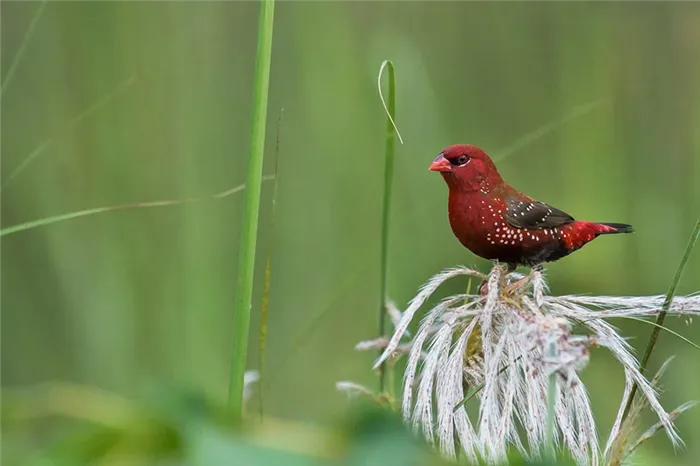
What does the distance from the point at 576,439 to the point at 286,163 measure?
1740mm

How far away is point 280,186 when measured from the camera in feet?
9.16

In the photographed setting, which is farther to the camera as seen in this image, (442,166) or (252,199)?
(442,166)

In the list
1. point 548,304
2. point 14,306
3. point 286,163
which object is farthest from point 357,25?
point 548,304

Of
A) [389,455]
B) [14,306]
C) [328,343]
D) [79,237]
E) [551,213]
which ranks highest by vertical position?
[389,455]

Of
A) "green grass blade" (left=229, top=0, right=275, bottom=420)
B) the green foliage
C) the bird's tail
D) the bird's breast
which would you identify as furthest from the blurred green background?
the green foliage

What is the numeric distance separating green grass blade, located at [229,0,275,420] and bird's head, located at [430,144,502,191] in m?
0.50

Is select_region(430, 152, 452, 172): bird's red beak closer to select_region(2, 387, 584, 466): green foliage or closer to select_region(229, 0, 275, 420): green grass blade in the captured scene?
select_region(229, 0, 275, 420): green grass blade

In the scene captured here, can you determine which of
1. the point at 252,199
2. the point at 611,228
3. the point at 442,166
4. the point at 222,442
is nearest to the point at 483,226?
the point at 442,166

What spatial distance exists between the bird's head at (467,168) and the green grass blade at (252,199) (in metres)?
0.50

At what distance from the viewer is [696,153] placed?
2.57 m

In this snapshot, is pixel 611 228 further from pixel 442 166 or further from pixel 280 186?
pixel 280 186

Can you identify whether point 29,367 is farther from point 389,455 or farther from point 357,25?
point 389,455

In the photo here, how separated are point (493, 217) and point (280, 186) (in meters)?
1.33

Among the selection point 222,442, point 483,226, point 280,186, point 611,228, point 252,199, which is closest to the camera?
point 222,442
